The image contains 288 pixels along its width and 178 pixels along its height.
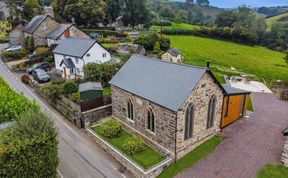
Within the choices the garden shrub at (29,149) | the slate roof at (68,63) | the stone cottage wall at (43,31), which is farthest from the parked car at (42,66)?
the garden shrub at (29,149)

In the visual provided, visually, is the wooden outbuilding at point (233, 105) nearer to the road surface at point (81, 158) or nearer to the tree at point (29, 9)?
the road surface at point (81, 158)

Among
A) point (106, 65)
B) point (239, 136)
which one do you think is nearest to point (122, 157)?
point (239, 136)

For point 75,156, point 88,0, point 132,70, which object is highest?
point 88,0

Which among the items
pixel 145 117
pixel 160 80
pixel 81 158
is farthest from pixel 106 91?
pixel 160 80

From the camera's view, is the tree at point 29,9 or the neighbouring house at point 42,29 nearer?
the neighbouring house at point 42,29

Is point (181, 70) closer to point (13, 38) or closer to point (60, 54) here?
point (60, 54)

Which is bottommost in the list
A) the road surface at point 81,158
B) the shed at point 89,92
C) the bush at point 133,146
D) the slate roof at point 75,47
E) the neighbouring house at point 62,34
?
the road surface at point 81,158

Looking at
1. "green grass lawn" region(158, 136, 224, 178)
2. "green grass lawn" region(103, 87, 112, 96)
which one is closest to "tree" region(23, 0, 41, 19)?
"green grass lawn" region(103, 87, 112, 96)
